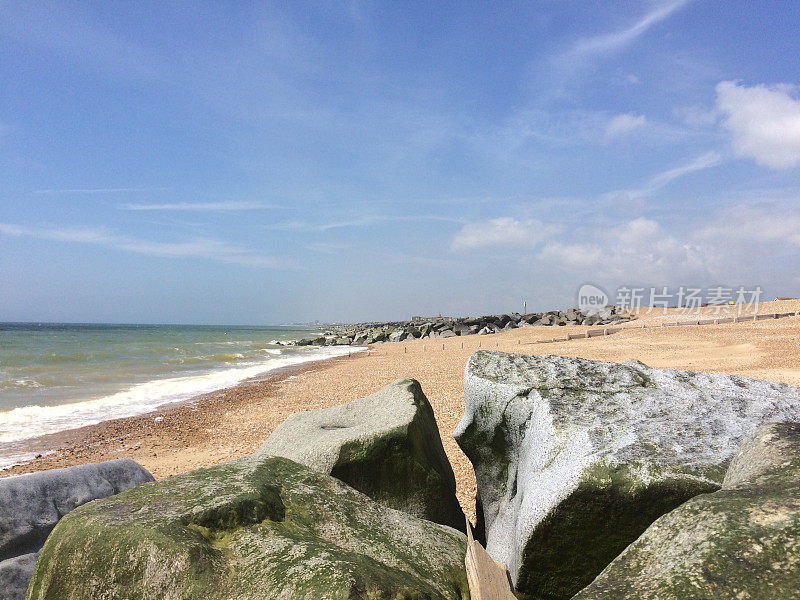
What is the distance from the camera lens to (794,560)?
1.72 m

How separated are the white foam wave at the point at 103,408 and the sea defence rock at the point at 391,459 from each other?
10.5 metres

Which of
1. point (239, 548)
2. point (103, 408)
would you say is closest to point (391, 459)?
point (239, 548)

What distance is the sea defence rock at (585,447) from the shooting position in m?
2.99

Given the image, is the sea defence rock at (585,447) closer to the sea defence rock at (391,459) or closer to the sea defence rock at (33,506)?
the sea defence rock at (391,459)

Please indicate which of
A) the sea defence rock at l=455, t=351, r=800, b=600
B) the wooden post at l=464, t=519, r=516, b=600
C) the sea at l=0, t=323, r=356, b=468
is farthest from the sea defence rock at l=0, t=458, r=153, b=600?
the sea at l=0, t=323, r=356, b=468

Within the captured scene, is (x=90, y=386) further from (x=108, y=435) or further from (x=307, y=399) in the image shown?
(x=307, y=399)

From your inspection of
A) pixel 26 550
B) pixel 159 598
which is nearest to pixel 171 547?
pixel 159 598

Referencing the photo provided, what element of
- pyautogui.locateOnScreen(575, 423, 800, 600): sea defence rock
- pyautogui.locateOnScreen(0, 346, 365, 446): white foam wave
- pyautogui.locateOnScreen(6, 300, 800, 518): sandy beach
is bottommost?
pyautogui.locateOnScreen(0, 346, 365, 446): white foam wave

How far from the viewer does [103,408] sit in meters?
15.2

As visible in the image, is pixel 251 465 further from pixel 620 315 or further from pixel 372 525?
pixel 620 315

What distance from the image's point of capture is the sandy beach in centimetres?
972

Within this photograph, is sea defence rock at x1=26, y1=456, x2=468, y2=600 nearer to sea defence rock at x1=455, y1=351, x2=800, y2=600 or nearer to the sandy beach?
sea defence rock at x1=455, y1=351, x2=800, y2=600

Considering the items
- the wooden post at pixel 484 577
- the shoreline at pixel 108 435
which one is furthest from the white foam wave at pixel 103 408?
the wooden post at pixel 484 577

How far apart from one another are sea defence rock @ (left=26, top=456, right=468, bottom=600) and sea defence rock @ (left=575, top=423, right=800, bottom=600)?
941 mm
